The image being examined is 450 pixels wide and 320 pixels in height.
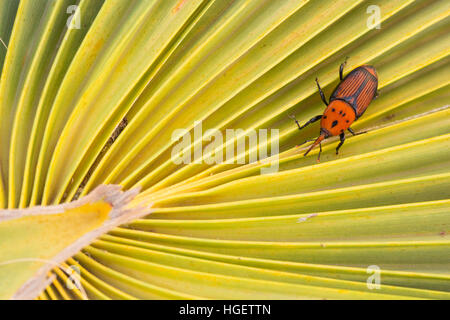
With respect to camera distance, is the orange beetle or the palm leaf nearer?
the palm leaf

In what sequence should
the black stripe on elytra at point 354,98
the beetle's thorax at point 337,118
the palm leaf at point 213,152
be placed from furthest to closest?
1. the beetle's thorax at point 337,118
2. the black stripe on elytra at point 354,98
3. the palm leaf at point 213,152

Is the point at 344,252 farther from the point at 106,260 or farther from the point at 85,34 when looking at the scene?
the point at 85,34

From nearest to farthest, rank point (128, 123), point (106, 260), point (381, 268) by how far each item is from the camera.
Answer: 1. point (381, 268)
2. point (106, 260)
3. point (128, 123)

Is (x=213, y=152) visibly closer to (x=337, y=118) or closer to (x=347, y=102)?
(x=337, y=118)

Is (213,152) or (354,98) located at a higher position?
(354,98)

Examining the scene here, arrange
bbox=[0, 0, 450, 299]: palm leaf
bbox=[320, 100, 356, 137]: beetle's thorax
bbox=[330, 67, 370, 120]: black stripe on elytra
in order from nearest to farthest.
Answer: bbox=[0, 0, 450, 299]: palm leaf < bbox=[330, 67, 370, 120]: black stripe on elytra < bbox=[320, 100, 356, 137]: beetle's thorax

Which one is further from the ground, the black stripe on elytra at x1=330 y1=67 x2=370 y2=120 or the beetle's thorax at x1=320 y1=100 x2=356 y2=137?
the black stripe on elytra at x1=330 y1=67 x2=370 y2=120

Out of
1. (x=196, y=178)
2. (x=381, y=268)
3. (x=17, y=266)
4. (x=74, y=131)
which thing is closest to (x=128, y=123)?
(x=74, y=131)

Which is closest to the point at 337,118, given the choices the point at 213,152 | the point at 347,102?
the point at 347,102
